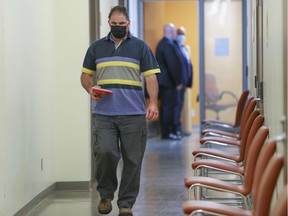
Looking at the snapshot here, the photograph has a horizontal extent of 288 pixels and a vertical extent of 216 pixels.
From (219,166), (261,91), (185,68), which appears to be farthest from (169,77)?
(219,166)

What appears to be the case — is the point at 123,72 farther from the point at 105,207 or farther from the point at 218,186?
the point at 218,186

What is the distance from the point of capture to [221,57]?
37.3ft

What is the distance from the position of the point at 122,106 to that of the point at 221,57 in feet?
20.8

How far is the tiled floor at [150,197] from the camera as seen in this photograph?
568 centimetres

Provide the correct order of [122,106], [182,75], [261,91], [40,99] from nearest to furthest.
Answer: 1. [122,106]
2. [261,91]
3. [40,99]
4. [182,75]

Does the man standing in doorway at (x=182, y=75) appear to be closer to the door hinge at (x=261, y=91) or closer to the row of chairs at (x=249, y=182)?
the row of chairs at (x=249, y=182)

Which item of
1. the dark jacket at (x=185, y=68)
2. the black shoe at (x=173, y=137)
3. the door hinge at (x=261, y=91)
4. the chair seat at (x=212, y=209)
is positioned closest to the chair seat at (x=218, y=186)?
Answer: the chair seat at (x=212, y=209)

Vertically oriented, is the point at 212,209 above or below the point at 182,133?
above

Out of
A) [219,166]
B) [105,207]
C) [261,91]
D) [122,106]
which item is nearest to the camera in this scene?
[219,166]

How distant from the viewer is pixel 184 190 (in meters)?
6.69

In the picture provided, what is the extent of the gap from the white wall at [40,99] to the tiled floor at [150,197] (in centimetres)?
20

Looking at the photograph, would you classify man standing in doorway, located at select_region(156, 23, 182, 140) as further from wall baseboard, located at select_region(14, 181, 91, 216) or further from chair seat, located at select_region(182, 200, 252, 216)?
chair seat, located at select_region(182, 200, 252, 216)

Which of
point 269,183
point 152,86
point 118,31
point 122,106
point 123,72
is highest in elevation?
point 118,31

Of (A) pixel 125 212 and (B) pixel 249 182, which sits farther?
(A) pixel 125 212
